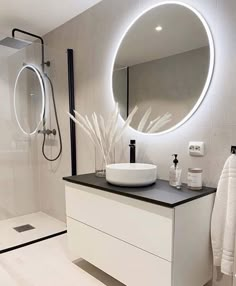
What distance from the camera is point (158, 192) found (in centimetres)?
145

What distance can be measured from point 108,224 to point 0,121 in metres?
1.94

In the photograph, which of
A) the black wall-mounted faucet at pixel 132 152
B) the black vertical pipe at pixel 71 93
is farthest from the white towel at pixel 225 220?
the black vertical pipe at pixel 71 93

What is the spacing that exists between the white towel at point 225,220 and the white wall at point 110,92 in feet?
0.39

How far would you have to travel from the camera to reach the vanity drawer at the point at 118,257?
1.35 m

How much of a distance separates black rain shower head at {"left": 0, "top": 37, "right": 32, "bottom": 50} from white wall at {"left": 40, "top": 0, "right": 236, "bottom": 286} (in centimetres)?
31

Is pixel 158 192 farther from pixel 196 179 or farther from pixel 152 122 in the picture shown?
pixel 152 122

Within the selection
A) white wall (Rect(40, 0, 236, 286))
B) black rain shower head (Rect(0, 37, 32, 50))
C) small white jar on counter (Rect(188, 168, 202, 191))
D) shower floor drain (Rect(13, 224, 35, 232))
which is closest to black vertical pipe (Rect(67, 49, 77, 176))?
white wall (Rect(40, 0, 236, 286))

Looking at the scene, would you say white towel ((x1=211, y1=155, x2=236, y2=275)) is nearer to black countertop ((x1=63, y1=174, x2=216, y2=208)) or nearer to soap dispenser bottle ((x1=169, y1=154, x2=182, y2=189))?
black countertop ((x1=63, y1=174, x2=216, y2=208))

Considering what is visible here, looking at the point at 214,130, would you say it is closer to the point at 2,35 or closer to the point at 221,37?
the point at 221,37

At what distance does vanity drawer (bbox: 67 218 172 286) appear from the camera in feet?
4.43

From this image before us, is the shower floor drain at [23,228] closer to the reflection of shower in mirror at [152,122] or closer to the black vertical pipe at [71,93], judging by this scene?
the black vertical pipe at [71,93]

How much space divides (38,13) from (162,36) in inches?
53.1

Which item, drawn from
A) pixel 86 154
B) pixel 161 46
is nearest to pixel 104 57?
pixel 161 46

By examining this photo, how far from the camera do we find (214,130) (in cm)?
153
